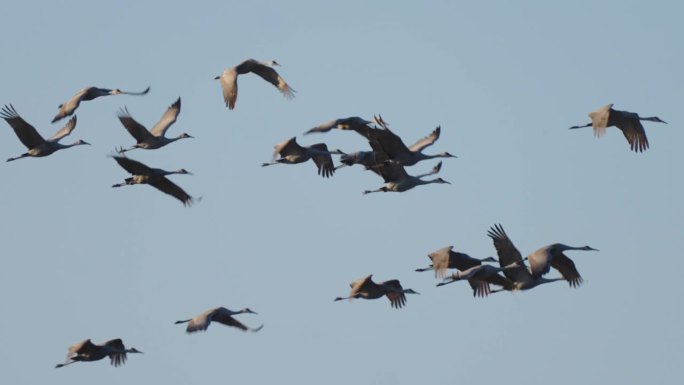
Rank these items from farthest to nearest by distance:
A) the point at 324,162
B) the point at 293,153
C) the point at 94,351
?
the point at 324,162
the point at 293,153
the point at 94,351

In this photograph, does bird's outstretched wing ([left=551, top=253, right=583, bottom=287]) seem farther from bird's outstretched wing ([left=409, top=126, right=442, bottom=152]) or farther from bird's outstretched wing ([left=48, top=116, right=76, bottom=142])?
bird's outstretched wing ([left=48, top=116, right=76, bottom=142])

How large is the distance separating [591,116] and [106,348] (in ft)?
38.2

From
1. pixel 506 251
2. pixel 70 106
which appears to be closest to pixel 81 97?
pixel 70 106

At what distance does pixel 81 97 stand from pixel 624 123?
39.6ft

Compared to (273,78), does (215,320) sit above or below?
below

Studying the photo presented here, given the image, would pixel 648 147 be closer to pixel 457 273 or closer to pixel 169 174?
pixel 457 273

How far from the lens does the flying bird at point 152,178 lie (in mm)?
38625

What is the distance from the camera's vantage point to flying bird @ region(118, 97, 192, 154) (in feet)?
128

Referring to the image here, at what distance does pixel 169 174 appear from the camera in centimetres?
3969

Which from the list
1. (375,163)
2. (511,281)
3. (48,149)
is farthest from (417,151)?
(48,149)

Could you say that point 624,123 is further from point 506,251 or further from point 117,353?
point 117,353

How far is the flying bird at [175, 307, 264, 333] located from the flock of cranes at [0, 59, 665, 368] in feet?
0.07

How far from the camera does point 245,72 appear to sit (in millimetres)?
41031

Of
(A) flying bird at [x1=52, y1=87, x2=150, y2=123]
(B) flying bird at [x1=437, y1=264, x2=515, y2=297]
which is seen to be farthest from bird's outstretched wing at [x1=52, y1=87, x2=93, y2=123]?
(B) flying bird at [x1=437, y1=264, x2=515, y2=297]
